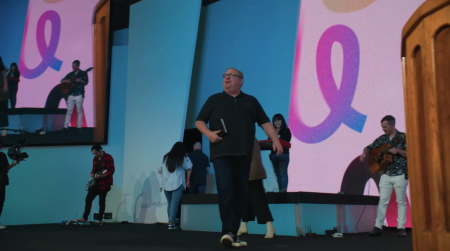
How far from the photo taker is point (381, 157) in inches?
179

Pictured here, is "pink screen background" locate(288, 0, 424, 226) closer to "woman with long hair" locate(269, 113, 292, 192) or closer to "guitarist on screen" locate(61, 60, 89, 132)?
"woman with long hair" locate(269, 113, 292, 192)

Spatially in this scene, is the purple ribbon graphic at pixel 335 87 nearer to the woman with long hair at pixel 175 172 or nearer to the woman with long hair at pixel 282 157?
the woman with long hair at pixel 282 157

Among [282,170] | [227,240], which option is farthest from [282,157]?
[227,240]

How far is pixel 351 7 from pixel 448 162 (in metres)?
5.57

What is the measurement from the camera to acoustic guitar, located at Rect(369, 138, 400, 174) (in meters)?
4.49

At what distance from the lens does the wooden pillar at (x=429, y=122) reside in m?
1.33

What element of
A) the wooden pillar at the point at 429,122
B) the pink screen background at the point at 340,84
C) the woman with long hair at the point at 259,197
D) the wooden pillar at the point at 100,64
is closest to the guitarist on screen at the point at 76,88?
the wooden pillar at the point at 100,64

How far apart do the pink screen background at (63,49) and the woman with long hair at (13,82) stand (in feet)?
0.31

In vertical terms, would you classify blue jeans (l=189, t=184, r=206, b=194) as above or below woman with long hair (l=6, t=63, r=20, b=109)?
below

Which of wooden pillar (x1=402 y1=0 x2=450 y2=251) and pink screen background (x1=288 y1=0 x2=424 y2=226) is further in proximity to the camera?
pink screen background (x1=288 y1=0 x2=424 y2=226)

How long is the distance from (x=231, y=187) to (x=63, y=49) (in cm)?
715

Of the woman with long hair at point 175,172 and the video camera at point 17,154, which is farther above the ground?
the video camera at point 17,154

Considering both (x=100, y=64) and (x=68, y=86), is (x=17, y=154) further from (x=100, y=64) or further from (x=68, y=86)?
(x=100, y=64)

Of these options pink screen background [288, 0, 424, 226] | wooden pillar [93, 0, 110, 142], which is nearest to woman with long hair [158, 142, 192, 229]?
pink screen background [288, 0, 424, 226]
